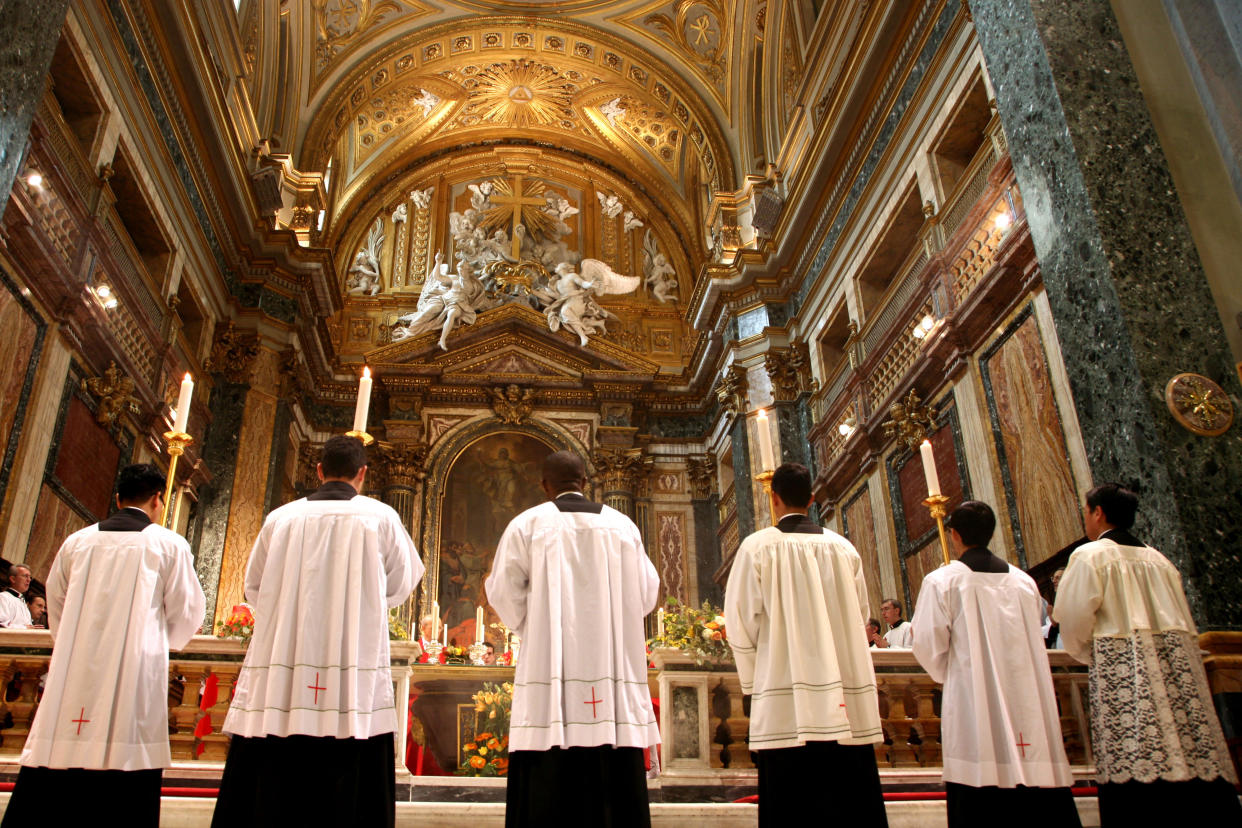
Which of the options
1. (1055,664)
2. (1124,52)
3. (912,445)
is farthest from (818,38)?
(1055,664)

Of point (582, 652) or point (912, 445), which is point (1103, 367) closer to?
point (582, 652)

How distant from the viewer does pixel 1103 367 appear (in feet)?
16.9

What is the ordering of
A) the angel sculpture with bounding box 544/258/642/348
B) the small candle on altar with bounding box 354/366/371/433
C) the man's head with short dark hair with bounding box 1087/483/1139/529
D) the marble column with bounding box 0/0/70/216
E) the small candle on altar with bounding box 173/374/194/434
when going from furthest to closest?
the angel sculpture with bounding box 544/258/642/348 → the marble column with bounding box 0/0/70/216 → the small candle on altar with bounding box 173/374/194/434 → the small candle on altar with bounding box 354/366/371/433 → the man's head with short dark hair with bounding box 1087/483/1139/529

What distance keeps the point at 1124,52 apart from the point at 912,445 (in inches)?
168

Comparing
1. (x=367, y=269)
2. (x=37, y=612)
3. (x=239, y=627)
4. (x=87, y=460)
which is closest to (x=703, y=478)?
(x=367, y=269)

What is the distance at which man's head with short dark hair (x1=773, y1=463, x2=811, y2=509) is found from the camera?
4.29 m

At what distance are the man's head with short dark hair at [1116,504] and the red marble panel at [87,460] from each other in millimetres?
7545

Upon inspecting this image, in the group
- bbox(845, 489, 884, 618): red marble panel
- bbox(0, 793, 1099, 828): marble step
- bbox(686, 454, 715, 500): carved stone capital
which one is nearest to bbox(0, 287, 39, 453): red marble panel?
bbox(0, 793, 1099, 828): marble step

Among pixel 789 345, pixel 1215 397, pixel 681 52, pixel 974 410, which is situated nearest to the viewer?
pixel 1215 397

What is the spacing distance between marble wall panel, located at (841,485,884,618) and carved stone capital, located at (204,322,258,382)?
7414mm

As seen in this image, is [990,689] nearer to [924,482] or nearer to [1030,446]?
[1030,446]

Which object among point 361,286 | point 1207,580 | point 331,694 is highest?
point 361,286

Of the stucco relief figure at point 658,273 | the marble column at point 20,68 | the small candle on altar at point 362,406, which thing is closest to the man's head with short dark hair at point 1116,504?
the small candle on altar at point 362,406

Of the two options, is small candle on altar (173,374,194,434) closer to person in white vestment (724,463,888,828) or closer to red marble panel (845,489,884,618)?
person in white vestment (724,463,888,828)
